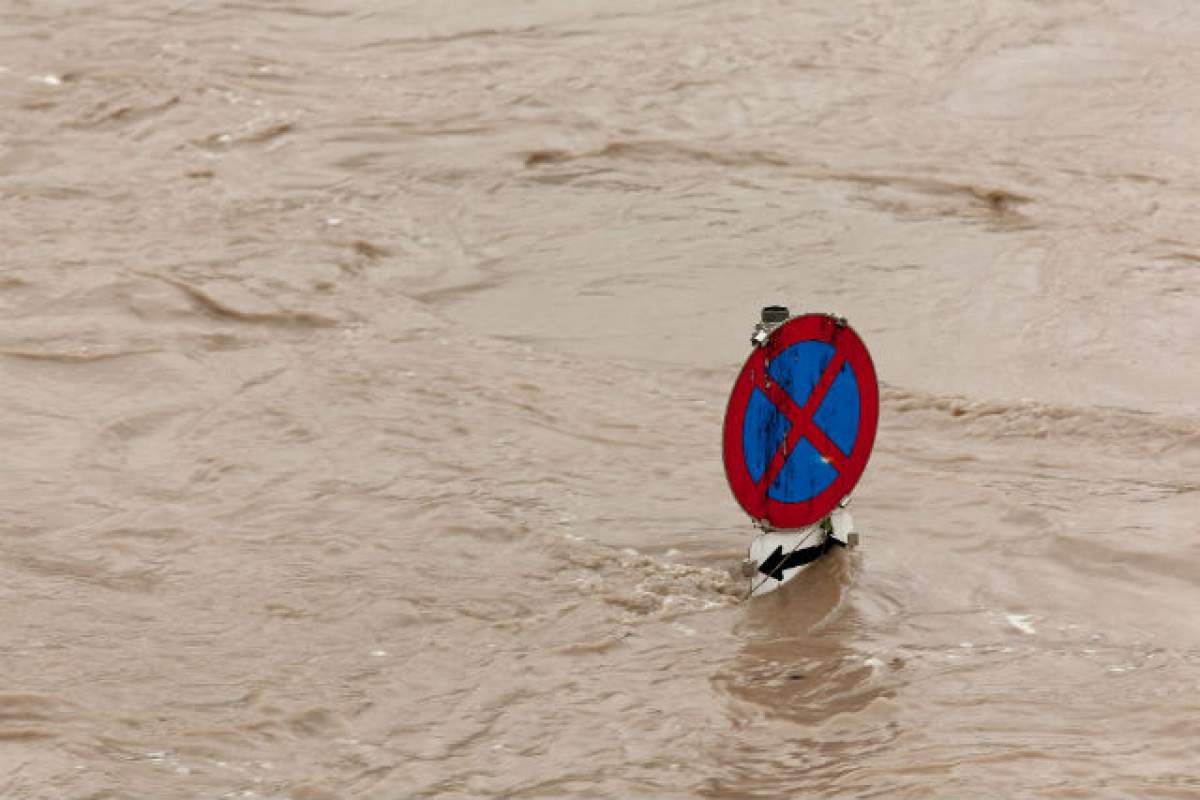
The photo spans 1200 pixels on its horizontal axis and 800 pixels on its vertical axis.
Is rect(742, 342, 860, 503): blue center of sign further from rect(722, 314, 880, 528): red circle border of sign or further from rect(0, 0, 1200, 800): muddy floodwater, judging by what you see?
rect(0, 0, 1200, 800): muddy floodwater

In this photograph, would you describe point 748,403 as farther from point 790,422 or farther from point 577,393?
point 577,393

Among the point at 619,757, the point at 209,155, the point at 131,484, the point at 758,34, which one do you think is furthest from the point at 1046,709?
the point at 758,34

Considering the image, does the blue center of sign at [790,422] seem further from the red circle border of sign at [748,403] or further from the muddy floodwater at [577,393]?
the muddy floodwater at [577,393]

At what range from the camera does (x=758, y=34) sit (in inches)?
444

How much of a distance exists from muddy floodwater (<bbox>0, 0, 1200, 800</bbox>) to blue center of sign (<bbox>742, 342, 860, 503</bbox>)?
1.35 ft

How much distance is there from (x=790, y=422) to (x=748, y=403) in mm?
121

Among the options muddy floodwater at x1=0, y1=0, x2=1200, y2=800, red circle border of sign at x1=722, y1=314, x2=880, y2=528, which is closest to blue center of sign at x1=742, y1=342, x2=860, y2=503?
red circle border of sign at x1=722, y1=314, x2=880, y2=528

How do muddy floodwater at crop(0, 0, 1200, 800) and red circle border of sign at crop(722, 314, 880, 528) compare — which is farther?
red circle border of sign at crop(722, 314, 880, 528)

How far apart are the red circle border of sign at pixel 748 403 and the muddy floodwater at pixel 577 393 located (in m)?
0.32

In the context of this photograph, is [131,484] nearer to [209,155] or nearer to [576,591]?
[576,591]

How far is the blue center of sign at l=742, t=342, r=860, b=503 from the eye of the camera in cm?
507

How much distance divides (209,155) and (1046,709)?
20.8 feet


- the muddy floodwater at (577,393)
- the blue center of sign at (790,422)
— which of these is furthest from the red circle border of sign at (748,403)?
the muddy floodwater at (577,393)

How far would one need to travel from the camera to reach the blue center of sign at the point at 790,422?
5.07 m
